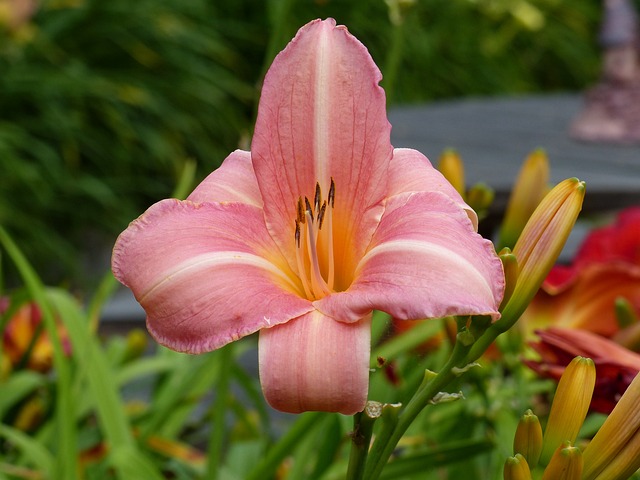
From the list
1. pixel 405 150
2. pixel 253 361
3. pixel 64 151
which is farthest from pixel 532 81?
pixel 405 150

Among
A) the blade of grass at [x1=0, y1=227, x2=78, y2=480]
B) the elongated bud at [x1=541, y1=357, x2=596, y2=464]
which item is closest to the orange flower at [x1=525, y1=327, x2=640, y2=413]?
the elongated bud at [x1=541, y1=357, x2=596, y2=464]

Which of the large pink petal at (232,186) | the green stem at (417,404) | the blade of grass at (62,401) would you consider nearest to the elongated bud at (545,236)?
the green stem at (417,404)

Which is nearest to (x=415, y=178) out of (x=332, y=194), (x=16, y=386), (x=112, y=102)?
(x=332, y=194)

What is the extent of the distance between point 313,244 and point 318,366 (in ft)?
0.29

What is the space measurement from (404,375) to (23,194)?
278cm

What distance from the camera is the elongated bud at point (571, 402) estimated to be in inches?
16.6

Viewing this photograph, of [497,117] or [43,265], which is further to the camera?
[43,265]

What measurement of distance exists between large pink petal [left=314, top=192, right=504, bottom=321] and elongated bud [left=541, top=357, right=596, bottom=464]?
76mm

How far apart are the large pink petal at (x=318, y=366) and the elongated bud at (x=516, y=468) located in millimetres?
91

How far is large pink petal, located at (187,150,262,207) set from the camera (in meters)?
0.46

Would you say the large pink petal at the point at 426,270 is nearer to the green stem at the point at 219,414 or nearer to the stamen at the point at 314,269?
the stamen at the point at 314,269

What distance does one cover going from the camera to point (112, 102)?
144 inches

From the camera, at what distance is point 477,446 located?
0.67 m

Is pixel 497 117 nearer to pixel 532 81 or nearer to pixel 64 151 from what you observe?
pixel 64 151
